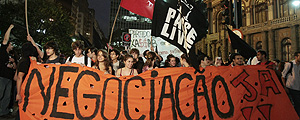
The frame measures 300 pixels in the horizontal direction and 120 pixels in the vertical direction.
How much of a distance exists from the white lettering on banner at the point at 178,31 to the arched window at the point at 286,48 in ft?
73.8

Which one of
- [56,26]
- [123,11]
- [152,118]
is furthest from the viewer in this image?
[123,11]

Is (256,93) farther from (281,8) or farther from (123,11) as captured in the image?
(123,11)

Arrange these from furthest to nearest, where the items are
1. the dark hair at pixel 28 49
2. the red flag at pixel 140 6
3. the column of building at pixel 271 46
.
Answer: the column of building at pixel 271 46, the red flag at pixel 140 6, the dark hair at pixel 28 49

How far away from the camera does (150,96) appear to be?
3932 millimetres

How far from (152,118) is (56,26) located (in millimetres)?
24847

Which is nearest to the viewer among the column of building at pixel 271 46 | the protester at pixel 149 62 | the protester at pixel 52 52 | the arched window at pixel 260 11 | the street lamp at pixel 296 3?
the protester at pixel 52 52

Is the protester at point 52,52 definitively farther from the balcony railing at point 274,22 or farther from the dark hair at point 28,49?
the balcony railing at point 274,22

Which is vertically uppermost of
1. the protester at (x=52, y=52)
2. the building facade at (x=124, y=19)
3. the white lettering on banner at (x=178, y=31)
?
the building facade at (x=124, y=19)

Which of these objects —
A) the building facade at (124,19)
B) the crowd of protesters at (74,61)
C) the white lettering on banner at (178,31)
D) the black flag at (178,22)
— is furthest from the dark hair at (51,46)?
the building facade at (124,19)

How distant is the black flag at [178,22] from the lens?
4.10 m

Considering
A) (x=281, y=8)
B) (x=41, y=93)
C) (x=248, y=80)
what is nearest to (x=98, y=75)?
(x=41, y=93)

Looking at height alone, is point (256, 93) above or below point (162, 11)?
below

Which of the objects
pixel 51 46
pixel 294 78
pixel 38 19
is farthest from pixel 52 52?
pixel 38 19

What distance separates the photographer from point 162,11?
413 centimetres
